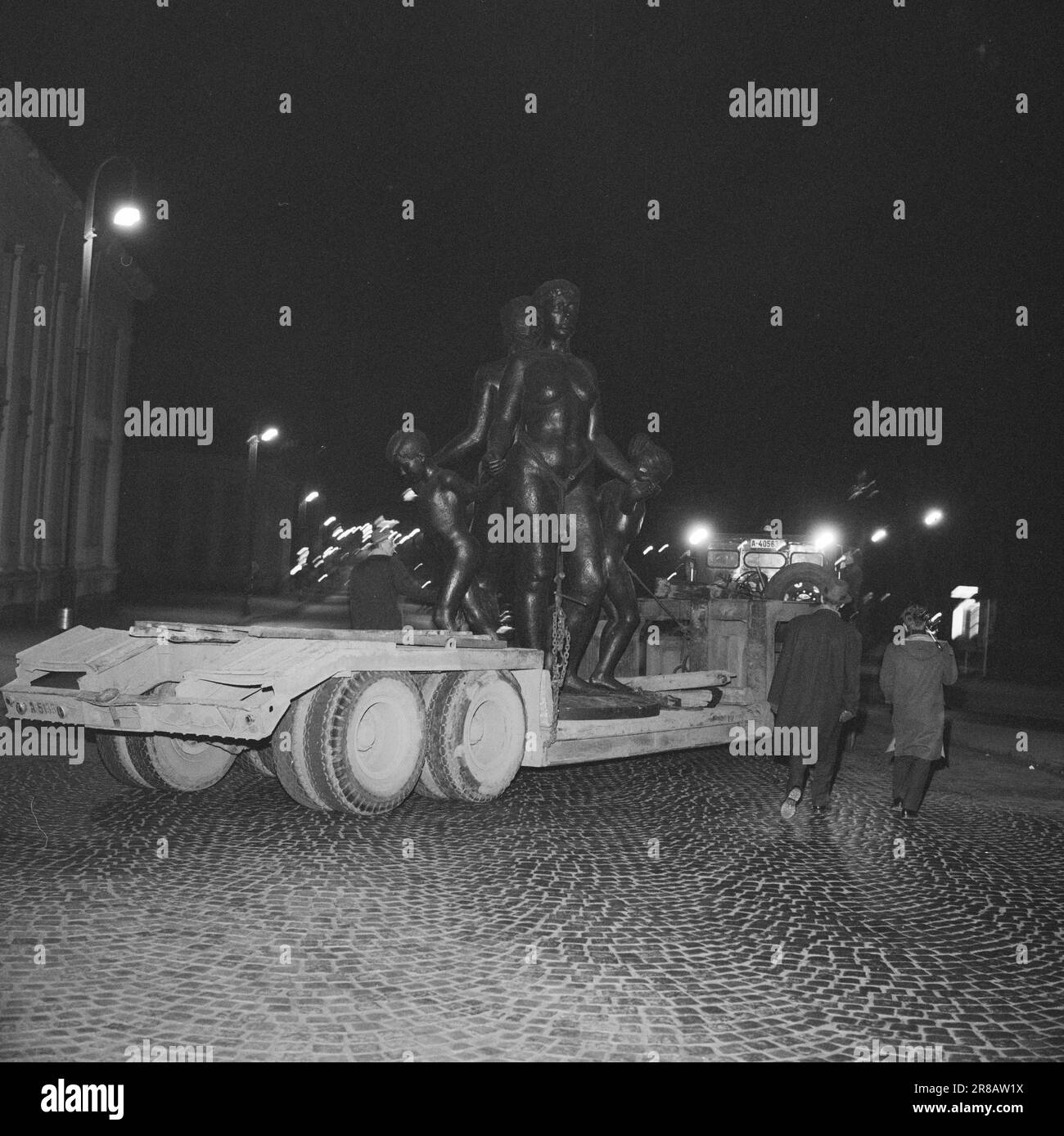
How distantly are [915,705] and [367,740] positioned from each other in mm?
3800

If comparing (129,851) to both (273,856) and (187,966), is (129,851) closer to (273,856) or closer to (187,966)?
(273,856)

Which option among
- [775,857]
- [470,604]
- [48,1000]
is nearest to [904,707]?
[775,857]

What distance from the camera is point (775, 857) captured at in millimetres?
6395

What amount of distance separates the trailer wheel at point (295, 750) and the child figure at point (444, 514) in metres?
2.20

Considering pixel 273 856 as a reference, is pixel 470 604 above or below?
above

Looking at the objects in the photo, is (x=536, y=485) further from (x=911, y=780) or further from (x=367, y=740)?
(x=911, y=780)

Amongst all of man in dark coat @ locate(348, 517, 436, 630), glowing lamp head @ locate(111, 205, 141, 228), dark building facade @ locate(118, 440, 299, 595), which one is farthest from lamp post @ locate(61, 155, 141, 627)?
dark building facade @ locate(118, 440, 299, 595)

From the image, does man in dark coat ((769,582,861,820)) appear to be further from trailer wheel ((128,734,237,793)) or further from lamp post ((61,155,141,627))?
lamp post ((61,155,141,627))

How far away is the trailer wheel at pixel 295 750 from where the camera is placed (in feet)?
21.5

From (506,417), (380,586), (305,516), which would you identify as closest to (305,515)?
(305,516)

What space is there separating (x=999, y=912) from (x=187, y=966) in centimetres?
373

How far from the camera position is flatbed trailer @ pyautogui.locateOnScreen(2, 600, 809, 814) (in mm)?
6367

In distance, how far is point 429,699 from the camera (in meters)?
7.30

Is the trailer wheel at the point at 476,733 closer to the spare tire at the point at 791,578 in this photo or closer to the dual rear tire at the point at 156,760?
the dual rear tire at the point at 156,760
